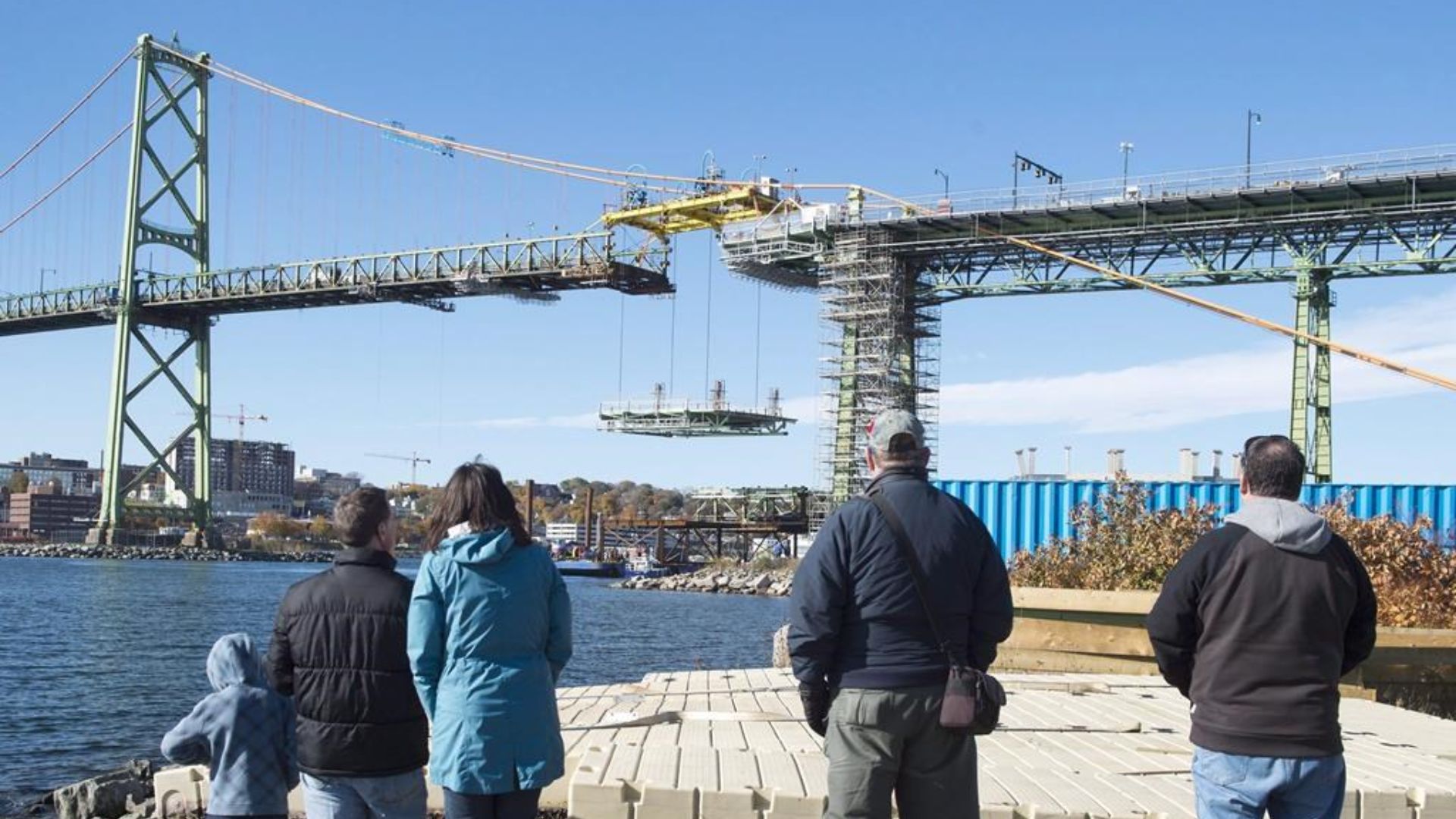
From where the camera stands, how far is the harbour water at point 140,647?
15.7 metres

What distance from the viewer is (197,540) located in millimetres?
88000

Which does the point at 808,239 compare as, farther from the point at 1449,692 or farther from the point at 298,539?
the point at 298,539

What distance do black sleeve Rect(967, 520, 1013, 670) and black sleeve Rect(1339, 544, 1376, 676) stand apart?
102 centimetres

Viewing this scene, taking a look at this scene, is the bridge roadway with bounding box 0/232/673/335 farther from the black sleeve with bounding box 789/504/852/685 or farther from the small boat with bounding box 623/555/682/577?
the black sleeve with bounding box 789/504/852/685

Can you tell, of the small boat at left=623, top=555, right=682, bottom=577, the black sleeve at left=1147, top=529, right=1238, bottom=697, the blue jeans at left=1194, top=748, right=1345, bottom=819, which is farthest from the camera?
the small boat at left=623, top=555, right=682, bottom=577

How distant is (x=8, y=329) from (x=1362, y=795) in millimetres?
88717

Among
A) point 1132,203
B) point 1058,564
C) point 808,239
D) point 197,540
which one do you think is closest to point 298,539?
point 197,540

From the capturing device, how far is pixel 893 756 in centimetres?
439

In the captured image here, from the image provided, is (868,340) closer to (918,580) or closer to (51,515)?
(918,580)

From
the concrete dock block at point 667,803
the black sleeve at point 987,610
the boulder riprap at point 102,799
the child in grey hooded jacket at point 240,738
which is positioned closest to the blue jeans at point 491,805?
the child in grey hooded jacket at point 240,738

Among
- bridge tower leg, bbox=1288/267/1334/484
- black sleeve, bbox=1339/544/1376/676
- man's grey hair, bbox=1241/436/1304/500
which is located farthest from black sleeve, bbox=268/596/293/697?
bridge tower leg, bbox=1288/267/1334/484

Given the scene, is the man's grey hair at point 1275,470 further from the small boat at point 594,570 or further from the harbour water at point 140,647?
the small boat at point 594,570

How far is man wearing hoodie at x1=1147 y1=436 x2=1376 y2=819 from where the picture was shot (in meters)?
4.09

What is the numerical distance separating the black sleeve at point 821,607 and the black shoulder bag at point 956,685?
165mm
